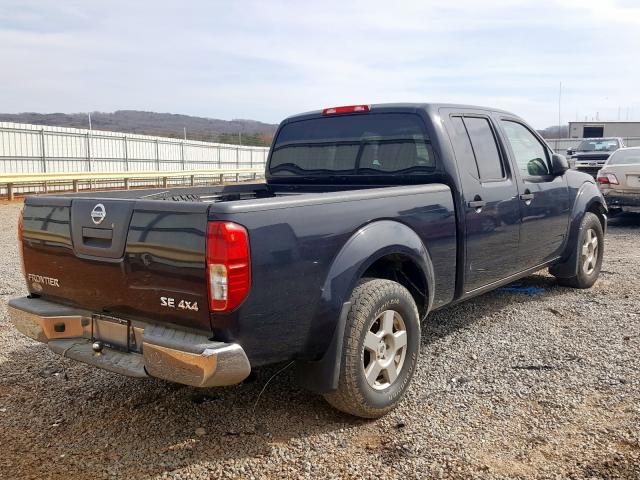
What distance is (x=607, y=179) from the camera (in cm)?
1112

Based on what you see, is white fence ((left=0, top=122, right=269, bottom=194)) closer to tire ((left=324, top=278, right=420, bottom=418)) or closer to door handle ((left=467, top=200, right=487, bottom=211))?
door handle ((left=467, top=200, right=487, bottom=211))

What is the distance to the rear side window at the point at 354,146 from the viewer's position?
4.45 meters

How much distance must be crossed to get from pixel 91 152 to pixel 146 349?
24.1 m

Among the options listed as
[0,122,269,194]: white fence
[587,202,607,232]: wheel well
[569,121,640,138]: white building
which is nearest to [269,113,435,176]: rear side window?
[587,202,607,232]: wheel well

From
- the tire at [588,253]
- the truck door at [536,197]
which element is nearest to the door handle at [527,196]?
the truck door at [536,197]

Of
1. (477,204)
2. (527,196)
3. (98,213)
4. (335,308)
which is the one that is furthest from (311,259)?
(527,196)

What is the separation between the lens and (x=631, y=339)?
477cm

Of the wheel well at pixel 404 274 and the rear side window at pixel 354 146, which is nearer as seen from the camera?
the wheel well at pixel 404 274

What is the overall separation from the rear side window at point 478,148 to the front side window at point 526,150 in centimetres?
35

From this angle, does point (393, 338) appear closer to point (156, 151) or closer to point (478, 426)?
point (478, 426)

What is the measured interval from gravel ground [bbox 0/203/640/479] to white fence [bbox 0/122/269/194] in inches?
716

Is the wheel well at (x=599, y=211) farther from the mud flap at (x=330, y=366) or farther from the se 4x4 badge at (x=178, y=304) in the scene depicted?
the se 4x4 badge at (x=178, y=304)

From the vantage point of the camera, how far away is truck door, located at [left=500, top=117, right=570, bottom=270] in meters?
5.08

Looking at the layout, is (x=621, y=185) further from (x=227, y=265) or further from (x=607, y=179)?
(x=227, y=265)
